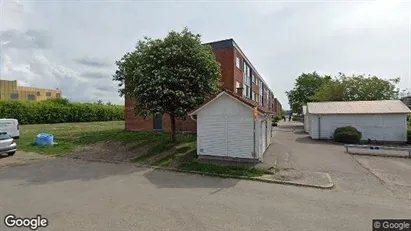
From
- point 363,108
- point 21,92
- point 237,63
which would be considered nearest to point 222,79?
point 237,63

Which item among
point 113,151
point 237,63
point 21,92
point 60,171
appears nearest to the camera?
point 60,171

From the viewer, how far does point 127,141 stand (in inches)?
719

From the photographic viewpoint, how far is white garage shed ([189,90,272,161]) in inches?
478

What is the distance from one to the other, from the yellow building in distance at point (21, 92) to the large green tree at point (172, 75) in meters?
73.5

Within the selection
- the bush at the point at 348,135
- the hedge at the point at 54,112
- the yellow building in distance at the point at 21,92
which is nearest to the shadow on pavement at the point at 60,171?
the bush at the point at 348,135

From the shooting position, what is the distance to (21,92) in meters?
83.7

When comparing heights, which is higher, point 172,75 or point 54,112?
point 172,75

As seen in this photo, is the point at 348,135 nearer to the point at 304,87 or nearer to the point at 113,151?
the point at 113,151

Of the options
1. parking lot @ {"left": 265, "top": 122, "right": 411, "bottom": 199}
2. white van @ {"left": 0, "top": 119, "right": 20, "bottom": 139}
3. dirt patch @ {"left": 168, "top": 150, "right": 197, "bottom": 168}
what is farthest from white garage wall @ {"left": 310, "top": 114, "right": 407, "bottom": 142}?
white van @ {"left": 0, "top": 119, "right": 20, "bottom": 139}

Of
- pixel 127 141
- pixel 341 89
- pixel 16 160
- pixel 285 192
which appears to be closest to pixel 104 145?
pixel 127 141

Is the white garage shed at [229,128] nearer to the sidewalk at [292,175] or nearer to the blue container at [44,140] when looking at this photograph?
the sidewalk at [292,175]

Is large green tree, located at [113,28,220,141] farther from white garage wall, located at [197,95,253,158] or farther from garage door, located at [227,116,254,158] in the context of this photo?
garage door, located at [227,116,254,158]

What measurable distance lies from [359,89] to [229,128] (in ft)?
102

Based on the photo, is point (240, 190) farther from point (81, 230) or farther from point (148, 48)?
point (148, 48)
